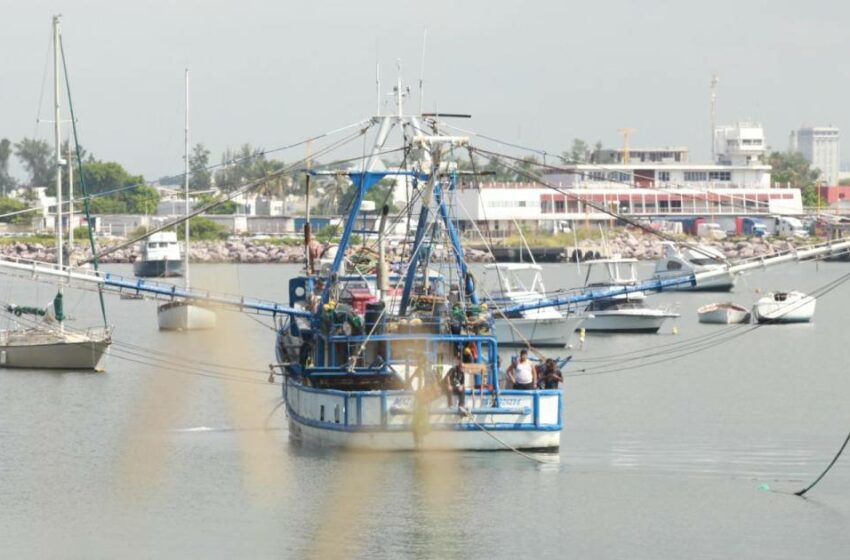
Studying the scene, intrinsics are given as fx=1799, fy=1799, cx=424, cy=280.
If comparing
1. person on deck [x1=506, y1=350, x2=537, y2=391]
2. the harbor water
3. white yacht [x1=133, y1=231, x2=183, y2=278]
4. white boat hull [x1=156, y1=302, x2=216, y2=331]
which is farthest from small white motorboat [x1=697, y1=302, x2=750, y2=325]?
white yacht [x1=133, y1=231, x2=183, y2=278]

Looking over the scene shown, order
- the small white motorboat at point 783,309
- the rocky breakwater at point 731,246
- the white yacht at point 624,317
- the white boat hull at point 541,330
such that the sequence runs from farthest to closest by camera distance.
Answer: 1. the rocky breakwater at point 731,246
2. the small white motorboat at point 783,309
3. the white yacht at point 624,317
4. the white boat hull at point 541,330

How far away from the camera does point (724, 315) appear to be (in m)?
91.8

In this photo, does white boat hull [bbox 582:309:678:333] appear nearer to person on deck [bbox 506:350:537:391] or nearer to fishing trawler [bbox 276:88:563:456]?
fishing trawler [bbox 276:88:563:456]

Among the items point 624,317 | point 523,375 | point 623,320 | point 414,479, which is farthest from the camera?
point 623,320

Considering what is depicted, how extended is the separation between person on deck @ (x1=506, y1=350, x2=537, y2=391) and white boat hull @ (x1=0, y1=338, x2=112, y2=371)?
82.3 ft

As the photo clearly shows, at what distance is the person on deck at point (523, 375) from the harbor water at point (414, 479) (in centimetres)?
166

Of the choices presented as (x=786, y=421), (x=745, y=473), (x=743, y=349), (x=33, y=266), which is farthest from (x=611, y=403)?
(x=743, y=349)

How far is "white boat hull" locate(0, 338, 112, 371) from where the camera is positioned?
62531 mm

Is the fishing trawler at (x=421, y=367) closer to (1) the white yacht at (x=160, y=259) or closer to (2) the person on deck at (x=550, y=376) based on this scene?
(2) the person on deck at (x=550, y=376)

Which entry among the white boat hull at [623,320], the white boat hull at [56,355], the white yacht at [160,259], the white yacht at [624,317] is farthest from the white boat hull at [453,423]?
the white yacht at [160,259]

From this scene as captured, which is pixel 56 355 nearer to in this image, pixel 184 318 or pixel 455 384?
pixel 184 318

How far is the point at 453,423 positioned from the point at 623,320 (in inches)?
1689

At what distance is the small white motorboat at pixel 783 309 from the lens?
8831 centimetres

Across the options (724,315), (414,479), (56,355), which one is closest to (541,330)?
(724,315)
